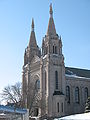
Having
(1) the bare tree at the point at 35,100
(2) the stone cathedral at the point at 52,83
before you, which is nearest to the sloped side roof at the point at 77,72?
(2) the stone cathedral at the point at 52,83

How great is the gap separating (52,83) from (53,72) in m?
2.81

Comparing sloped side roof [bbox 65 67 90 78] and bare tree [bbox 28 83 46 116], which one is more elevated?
sloped side roof [bbox 65 67 90 78]

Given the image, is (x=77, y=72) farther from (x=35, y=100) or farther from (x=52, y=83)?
(x=35, y=100)

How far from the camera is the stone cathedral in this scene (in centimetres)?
6481

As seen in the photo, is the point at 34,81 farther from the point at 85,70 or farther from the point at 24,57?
the point at 85,70

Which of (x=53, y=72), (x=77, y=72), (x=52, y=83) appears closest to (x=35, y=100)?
(x=52, y=83)

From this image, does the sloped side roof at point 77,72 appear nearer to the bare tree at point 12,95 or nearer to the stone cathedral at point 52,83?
the stone cathedral at point 52,83

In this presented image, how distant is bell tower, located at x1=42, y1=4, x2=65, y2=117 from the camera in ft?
211

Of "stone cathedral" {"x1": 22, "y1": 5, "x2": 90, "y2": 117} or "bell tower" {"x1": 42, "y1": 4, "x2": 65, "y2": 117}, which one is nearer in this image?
"bell tower" {"x1": 42, "y1": 4, "x2": 65, "y2": 117}

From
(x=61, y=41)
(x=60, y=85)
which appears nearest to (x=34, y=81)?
(x=60, y=85)

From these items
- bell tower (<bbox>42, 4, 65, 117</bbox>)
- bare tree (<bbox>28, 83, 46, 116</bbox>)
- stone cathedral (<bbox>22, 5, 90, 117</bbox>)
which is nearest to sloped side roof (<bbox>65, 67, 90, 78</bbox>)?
stone cathedral (<bbox>22, 5, 90, 117</bbox>)

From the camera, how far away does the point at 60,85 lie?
67.8 m

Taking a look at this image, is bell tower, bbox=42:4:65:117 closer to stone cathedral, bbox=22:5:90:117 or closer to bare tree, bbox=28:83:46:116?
stone cathedral, bbox=22:5:90:117

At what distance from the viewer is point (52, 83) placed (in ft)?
217
